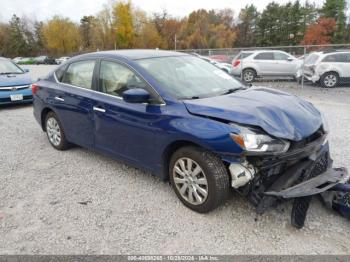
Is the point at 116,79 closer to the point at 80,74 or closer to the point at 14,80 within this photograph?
the point at 80,74

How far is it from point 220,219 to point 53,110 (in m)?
3.17

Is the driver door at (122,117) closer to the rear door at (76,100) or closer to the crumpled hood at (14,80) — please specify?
the rear door at (76,100)

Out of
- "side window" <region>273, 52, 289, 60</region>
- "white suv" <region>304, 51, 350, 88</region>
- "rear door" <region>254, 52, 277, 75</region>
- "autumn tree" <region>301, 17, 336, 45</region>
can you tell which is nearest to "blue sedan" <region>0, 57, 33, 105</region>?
"rear door" <region>254, 52, 277, 75</region>

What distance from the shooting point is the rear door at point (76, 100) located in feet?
13.4

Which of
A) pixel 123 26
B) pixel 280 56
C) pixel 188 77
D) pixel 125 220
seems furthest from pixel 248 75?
pixel 123 26

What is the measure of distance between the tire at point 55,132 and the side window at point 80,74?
0.67m

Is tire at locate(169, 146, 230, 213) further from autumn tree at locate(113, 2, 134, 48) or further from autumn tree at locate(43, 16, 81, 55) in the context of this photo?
autumn tree at locate(43, 16, 81, 55)

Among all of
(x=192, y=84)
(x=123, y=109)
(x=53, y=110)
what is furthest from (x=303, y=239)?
(x=53, y=110)

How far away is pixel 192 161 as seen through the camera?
9.93 feet

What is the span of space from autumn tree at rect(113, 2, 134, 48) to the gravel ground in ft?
194

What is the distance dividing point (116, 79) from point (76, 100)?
30.7 inches

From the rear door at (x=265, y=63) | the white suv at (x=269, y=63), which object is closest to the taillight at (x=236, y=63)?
the white suv at (x=269, y=63)

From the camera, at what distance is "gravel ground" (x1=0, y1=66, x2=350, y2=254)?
2680 millimetres

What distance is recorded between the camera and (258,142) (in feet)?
8.78
